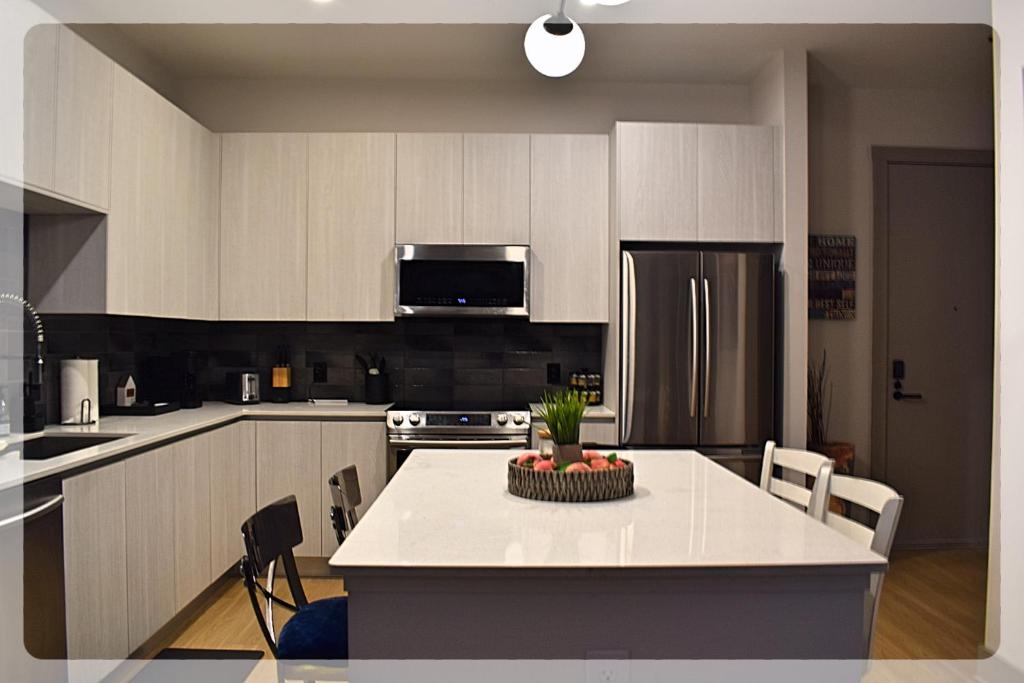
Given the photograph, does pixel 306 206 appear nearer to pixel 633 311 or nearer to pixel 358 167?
pixel 358 167

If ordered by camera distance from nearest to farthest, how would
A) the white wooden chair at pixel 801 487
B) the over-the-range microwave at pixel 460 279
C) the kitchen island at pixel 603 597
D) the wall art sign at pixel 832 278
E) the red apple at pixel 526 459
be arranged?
the kitchen island at pixel 603 597, the red apple at pixel 526 459, the white wooden chair at pixel 801 487, the over-the-range microwave at pixel 460 279, the wall art sign at pixel 832 278

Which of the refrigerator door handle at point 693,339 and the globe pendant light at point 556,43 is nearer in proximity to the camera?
the globe pendant light at point 556,43

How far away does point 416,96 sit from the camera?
4629mm

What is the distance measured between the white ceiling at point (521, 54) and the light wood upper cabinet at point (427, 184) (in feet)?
1.47

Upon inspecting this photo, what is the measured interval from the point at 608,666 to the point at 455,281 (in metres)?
3.00

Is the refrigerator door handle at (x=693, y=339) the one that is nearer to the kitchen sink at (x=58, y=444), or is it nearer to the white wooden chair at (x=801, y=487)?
the white wooden chair at (x=801, y=487)

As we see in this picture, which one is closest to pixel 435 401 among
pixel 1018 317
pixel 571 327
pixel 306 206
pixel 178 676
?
pixel 571 327

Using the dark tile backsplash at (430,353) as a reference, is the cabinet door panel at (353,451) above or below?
below

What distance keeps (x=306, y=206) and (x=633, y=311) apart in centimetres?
190

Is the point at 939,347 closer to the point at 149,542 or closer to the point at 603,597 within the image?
the point at 603,597

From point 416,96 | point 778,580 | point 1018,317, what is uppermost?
point 416,96

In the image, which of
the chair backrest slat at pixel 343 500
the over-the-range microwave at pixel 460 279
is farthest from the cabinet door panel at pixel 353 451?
the chair backrest slat at pixel 343 500

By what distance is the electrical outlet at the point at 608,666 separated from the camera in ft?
4.81

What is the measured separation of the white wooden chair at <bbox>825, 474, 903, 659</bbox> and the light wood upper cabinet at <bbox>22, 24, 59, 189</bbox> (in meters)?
2.76
